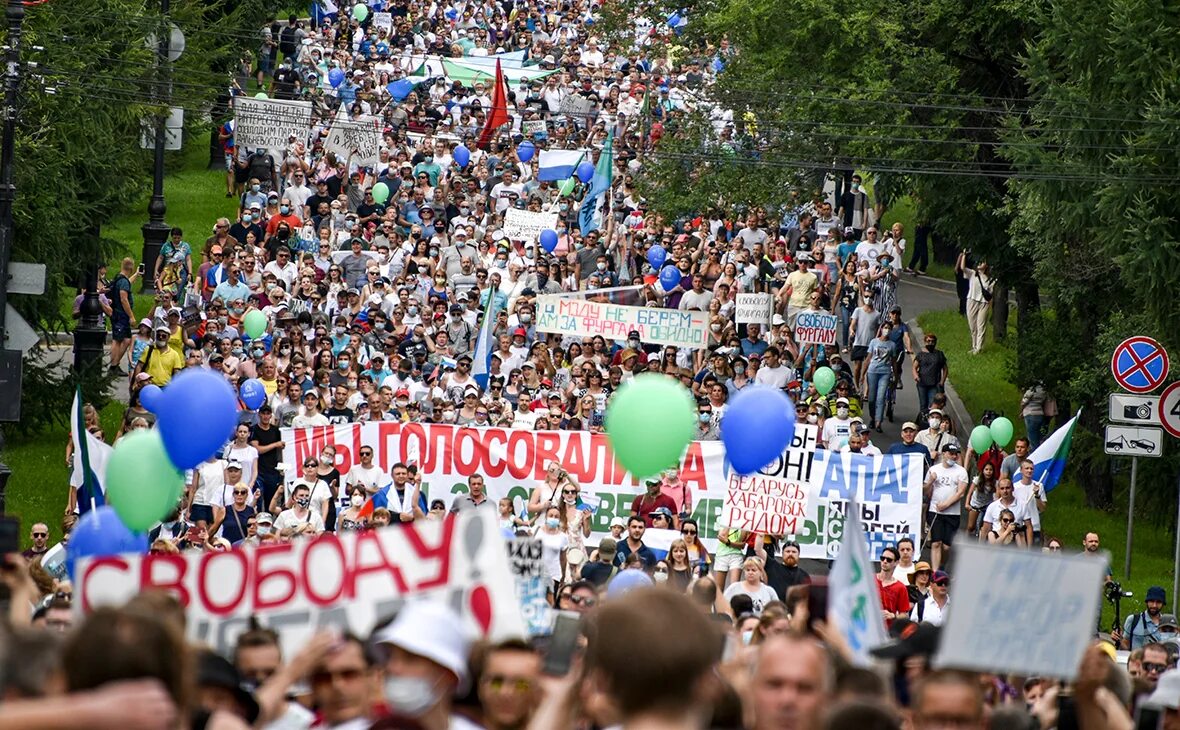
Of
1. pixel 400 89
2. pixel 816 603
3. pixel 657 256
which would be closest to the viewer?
pixel 816 603

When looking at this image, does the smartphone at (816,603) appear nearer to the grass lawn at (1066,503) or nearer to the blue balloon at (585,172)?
the grass lawn at (1066,503)

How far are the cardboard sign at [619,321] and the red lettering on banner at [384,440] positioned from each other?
4.78 metres

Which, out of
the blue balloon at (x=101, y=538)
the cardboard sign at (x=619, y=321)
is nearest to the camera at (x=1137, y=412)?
the cardboard sign at (x=619, y=321)

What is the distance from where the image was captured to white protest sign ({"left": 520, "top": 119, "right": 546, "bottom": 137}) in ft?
132

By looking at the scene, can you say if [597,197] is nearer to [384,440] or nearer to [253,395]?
[253,395]

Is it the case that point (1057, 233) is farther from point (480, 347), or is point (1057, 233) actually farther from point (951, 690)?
point (951, 690)

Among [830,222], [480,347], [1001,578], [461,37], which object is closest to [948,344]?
[830,222]

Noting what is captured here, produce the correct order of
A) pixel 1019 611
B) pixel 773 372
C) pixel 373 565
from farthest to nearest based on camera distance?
pixel 773 372 → pixel 373 565 → pixel 1019 611

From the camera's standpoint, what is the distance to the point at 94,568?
7.56 metres

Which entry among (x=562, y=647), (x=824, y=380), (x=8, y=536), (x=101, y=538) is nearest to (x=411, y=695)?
(x=562, y=647)

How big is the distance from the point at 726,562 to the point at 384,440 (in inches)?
170

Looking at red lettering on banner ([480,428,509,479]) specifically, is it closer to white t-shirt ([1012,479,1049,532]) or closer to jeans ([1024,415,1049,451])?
white t-shirt ([1012,479,1049,532])

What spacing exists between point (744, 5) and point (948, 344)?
6889mm

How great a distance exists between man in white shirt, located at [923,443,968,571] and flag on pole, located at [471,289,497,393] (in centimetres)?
582
